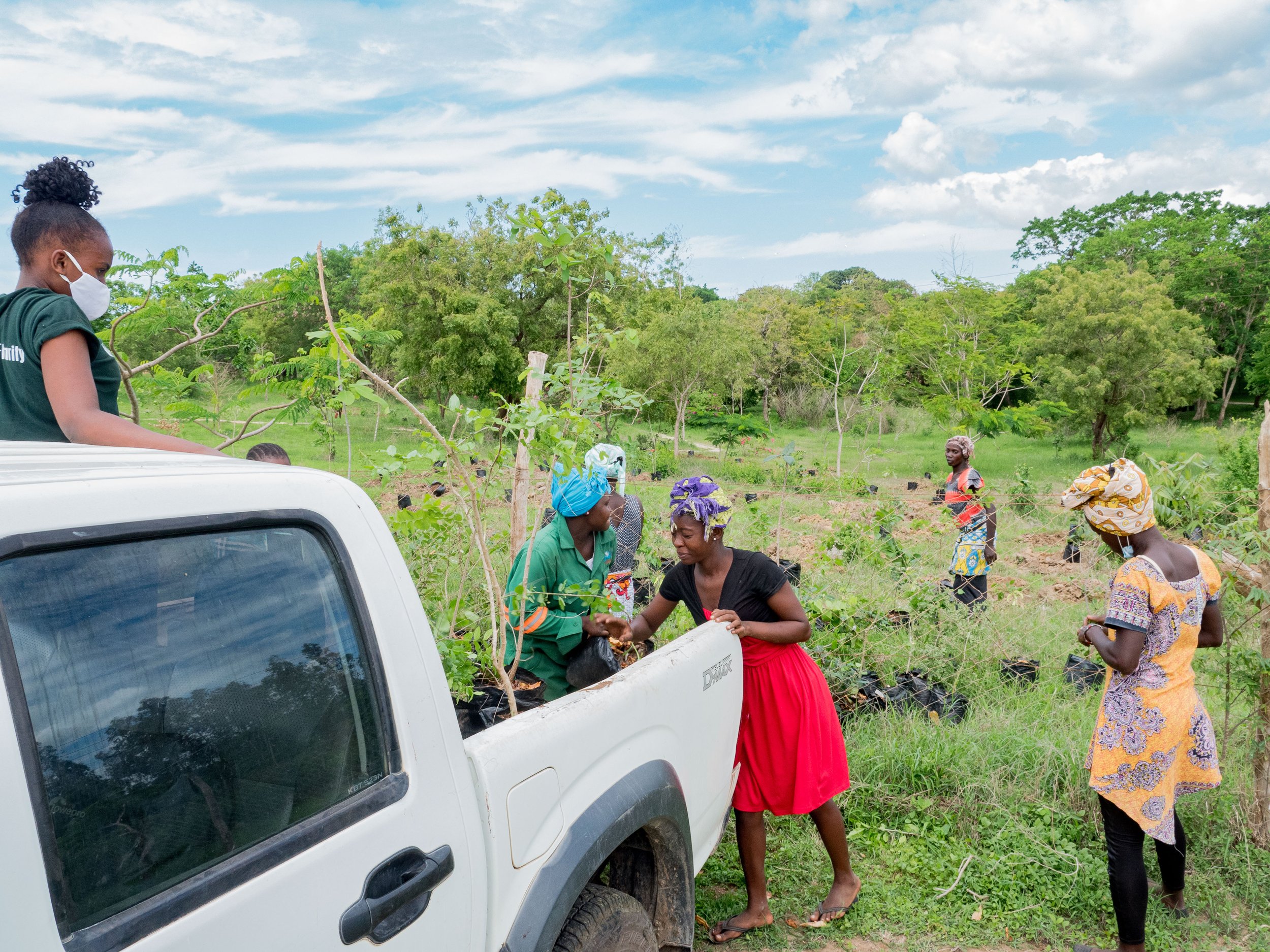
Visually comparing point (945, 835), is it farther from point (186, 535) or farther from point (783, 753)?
point (186, 535)

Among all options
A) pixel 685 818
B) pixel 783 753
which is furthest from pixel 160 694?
pixel 783 753

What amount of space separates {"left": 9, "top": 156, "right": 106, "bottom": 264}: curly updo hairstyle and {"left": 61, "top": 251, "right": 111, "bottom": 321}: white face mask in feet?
0.21

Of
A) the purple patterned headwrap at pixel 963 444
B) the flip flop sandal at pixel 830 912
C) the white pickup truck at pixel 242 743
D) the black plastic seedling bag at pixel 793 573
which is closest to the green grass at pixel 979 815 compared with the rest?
the flip flop sandal at pixel 830 912

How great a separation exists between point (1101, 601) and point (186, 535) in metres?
8.60

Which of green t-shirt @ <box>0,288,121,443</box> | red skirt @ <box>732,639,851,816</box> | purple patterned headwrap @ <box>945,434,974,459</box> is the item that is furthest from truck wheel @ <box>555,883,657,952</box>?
purple patterned headwrap @ <box>945,434,974,459</box>

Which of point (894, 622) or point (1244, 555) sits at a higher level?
point (1244, 555)

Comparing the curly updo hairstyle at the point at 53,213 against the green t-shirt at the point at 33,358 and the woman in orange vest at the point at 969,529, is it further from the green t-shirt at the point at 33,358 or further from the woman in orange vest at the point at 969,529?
the woman in orange vest at the point at 969,529

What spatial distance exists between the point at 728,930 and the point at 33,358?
3.20 metres

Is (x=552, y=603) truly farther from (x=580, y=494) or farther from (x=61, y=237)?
(x=61, y=237)

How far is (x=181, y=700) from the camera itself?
1329mm

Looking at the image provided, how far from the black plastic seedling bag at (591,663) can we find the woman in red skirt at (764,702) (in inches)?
5.3

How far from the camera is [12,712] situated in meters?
1.10

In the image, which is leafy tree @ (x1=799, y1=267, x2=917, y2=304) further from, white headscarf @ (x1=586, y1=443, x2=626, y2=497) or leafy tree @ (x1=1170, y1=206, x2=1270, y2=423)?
white headscarf @ (x1=586, y1=443, x2=626, y2=497)

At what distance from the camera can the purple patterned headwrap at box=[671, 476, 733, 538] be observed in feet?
11.2
